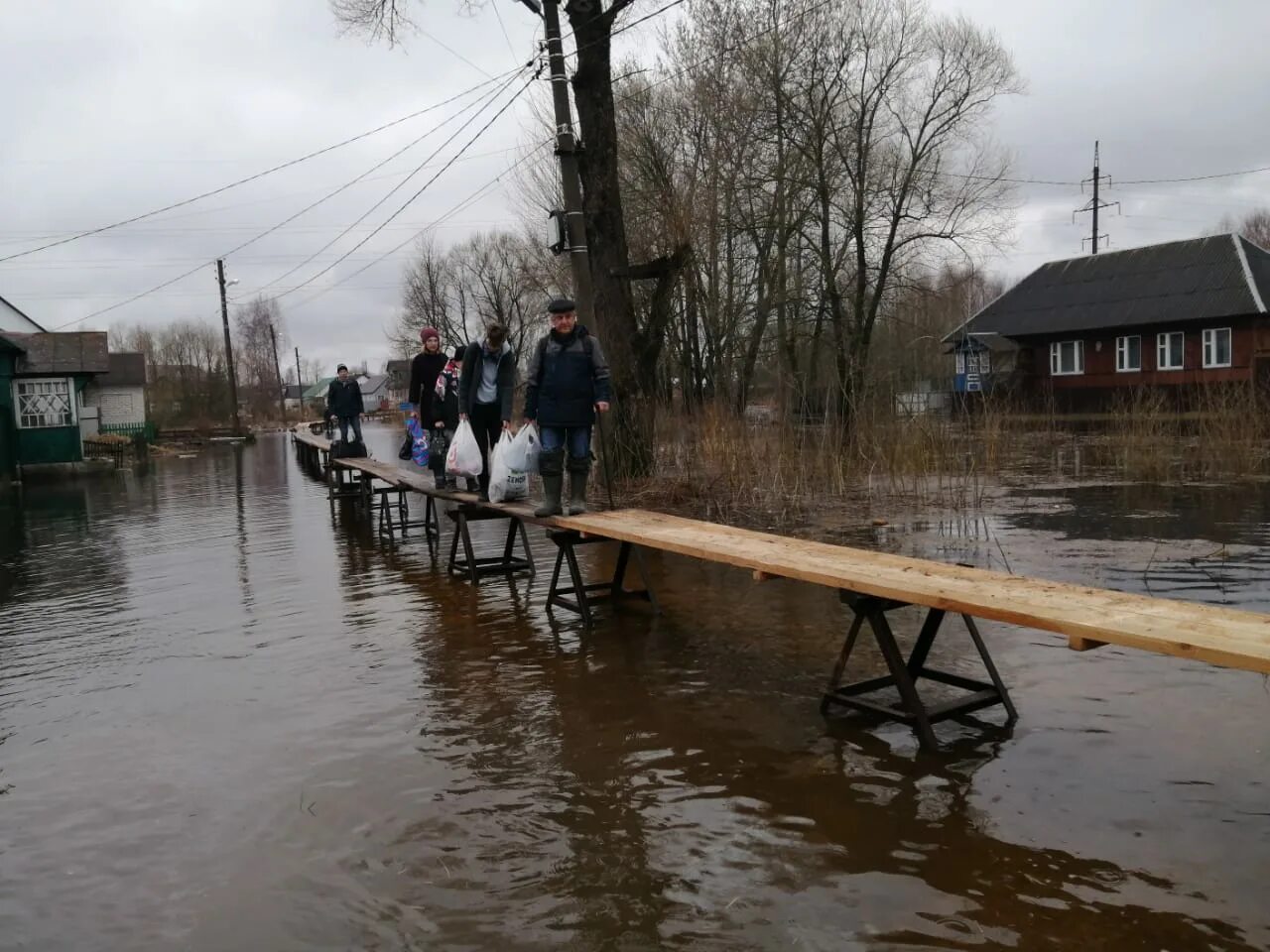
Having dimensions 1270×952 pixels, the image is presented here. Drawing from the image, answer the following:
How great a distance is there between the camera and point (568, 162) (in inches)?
466

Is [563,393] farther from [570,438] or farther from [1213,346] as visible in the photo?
[1213,346]

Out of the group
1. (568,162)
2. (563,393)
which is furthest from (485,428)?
(568,162)

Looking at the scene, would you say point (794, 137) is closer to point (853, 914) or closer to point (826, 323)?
point (826, 323)

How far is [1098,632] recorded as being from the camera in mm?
3645

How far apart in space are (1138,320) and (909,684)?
34.9 meters

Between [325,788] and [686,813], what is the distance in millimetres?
1619

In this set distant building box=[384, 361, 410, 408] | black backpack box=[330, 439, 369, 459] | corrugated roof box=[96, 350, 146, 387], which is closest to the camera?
black backpack box=[330, 439, 369, 459]

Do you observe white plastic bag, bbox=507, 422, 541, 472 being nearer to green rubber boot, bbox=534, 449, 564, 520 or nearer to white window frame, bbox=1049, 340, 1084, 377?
green rubber boot, bbox=534, 449, 564, 520

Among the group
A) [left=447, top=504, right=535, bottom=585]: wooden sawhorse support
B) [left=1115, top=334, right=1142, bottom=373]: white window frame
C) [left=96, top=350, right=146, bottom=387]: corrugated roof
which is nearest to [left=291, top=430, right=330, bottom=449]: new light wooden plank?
[left=447, top=504, right=535, bottom=585]: wooden sawhorse support

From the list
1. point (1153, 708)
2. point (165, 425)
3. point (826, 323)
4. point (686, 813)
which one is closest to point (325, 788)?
point (686, 813)

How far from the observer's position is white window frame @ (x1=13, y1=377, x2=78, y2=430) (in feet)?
94.9

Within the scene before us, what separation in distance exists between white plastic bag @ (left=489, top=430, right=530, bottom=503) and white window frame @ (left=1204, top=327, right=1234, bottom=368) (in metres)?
31.8

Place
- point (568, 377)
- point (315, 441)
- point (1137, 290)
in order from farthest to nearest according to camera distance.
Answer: point (1137, 290)
point (315, 441)
point (568, 377)

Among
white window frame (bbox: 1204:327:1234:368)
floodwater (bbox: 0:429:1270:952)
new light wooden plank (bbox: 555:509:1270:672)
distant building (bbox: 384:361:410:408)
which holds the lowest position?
floodwater (bbox: 0:429:1270:952)
